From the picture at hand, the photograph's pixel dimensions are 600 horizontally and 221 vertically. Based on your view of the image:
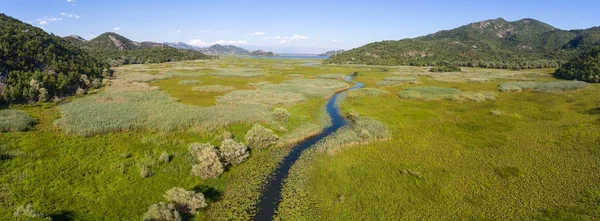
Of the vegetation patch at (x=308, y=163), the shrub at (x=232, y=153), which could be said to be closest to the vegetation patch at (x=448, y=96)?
the vegetation patch at (x=308, y=163)

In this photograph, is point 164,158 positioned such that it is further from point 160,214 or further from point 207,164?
point 160,214

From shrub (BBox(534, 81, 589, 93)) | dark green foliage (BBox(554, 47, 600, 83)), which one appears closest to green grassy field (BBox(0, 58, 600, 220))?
shrub (BBox(534, 81, 589, 93))

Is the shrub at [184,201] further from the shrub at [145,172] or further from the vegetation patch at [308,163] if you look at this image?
the vegetation patch at [308,163]

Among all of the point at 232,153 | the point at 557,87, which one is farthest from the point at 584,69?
the point at 232,153

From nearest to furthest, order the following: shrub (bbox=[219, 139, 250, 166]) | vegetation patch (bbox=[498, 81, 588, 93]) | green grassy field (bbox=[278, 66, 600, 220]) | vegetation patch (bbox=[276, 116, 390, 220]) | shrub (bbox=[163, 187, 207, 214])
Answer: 1. shrub (bbox=[163, 187, 207, 214])
2. green grassy field (bbox=[278, 66, 600, 220])
3. vegetation patch (bbox=[276, 116, 390, 220])
4. shrub (bbox=[219, 139, 250, 166])
5. vegetation patch (bbox=[498, 81, 588, 93])

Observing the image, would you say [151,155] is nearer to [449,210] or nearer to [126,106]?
[126,106]

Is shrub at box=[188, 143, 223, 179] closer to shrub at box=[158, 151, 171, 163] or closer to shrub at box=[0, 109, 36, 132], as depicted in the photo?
shrub at box=[158, 151, 171, 163]
